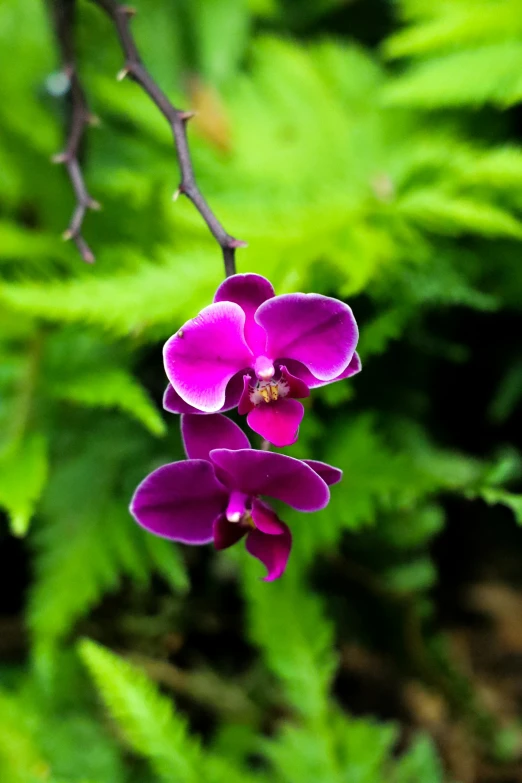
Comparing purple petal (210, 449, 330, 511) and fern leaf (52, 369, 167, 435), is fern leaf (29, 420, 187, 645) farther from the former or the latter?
purple petal (210, 449, 330, 511)

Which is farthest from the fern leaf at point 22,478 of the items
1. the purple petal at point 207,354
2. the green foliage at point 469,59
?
the green foliage at point 469,59

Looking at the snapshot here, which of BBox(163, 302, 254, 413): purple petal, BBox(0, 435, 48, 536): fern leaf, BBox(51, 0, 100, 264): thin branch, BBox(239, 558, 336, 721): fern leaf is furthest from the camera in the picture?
BBox(239, 558, 336, 721): fern leaf

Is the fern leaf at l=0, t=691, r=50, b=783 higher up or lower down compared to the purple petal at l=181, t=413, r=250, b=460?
lower down

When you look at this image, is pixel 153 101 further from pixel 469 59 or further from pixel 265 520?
pixel 469 59

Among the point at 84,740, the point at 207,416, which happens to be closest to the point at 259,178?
the point at 207,416

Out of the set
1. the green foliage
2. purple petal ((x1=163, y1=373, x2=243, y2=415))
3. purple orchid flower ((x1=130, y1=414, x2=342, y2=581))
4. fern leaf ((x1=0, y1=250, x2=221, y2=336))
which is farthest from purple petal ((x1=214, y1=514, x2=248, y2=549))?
the green foliage
